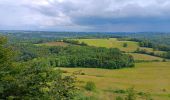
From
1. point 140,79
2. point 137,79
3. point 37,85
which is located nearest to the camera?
point 37,85

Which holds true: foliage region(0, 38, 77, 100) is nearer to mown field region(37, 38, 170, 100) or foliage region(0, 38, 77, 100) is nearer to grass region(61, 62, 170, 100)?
mown field region(37, 38, 170, 100)

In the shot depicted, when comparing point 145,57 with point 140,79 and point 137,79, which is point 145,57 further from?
point 137,79

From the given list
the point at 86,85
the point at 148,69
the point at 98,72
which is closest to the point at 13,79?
the point at 86,85

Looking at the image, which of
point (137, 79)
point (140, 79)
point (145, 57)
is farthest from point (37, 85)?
point (145, 57)

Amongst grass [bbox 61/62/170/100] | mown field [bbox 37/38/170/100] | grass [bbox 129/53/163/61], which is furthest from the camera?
grass [bbox 129/53/163/61]

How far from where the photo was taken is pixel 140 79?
10006 centimetres

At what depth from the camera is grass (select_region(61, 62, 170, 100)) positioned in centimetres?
8006

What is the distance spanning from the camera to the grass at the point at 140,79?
80062 millimetres

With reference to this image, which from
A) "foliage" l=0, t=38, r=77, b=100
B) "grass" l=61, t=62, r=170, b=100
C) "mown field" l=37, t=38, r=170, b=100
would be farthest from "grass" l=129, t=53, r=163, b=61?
"foliage" l=0, t=38, r=77, b=100

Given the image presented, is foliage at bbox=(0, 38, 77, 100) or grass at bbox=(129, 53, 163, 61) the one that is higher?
foliage at bbox=(0, 38, 77, 100)

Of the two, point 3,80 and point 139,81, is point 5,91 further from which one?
point 139,81

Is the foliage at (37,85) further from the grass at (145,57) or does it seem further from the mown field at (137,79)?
the grass at (145,57)

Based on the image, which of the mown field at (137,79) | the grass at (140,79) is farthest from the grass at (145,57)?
the grass at (140,79)

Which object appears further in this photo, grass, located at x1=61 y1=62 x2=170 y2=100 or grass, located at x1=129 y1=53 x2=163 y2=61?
grass, located at x1=129 y1=53 x2=163 y2=61
